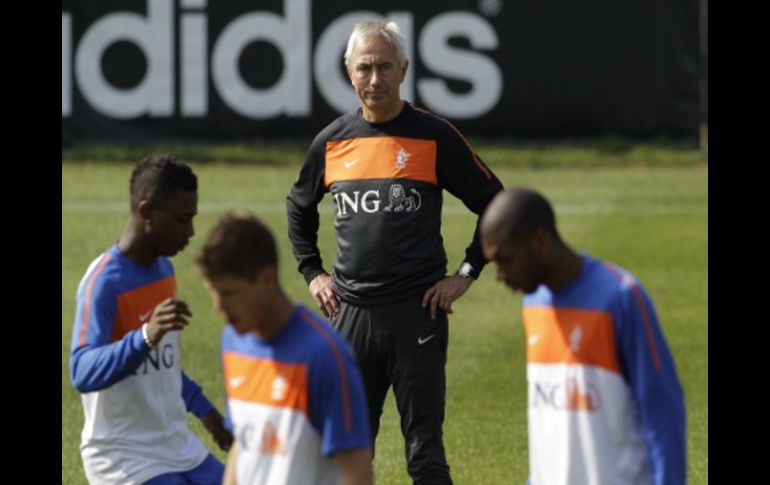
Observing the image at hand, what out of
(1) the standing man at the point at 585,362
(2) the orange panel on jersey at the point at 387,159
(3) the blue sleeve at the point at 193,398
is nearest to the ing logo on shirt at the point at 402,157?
(2) the orange panel on jersey at the point at 387,159

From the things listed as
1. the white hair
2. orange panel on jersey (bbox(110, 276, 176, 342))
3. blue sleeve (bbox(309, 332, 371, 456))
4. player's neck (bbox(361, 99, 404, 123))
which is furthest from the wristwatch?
blue sleeve (bbox(309, 332, 371, 456))

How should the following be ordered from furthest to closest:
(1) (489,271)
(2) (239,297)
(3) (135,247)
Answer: (1) (489,271) < (3) (135,247) < (2) (239,297)

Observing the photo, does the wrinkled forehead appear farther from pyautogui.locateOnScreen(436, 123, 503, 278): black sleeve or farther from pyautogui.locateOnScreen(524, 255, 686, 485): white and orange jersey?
pyautogui.locateOnScreen(524, 255, 686, 485): white and orange jersey

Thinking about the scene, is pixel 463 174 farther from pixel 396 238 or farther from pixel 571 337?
pixel 571 337

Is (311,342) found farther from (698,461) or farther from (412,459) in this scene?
(698,461)

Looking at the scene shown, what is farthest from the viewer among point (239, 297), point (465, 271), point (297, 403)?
point (465, 271)

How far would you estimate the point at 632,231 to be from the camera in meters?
19.8

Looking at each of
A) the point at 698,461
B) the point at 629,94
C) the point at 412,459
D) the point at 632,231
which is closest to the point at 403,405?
the point at 412,459

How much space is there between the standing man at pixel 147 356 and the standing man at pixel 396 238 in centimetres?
132

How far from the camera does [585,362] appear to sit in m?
5.73

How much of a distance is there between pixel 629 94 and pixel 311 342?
799 inches

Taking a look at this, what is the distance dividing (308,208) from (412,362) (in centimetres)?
109

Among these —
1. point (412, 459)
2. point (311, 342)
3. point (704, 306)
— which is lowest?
point (704, 306)

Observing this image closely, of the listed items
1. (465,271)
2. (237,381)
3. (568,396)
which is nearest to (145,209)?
(237,381)
